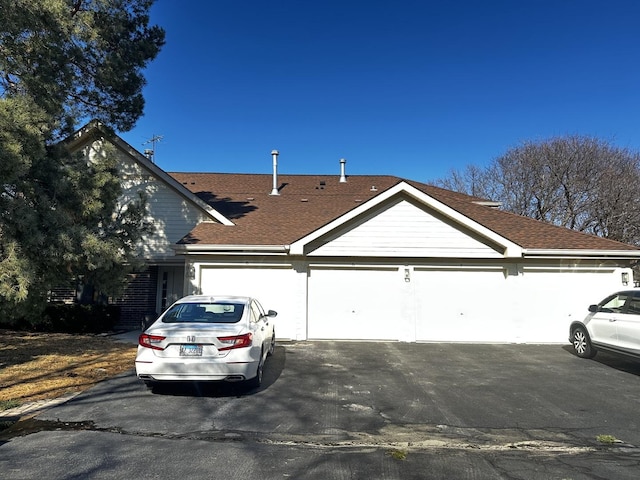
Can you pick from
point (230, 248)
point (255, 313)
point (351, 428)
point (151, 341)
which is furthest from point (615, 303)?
point (151, 341)

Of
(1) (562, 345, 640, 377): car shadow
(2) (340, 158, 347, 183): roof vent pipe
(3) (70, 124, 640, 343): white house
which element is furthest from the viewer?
(2) (340, 158, 347, 183): roof vent pipe

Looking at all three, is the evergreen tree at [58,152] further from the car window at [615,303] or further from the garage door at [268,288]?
the car window at [615,303]

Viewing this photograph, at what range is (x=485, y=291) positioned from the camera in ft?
38.2

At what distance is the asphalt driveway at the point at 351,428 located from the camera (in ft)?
13.1

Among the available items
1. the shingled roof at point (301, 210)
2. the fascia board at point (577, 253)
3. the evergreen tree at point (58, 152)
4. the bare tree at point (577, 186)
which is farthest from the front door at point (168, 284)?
the bare tree at point (577, 186)

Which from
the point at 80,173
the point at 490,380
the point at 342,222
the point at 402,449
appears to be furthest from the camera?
the point at 342,222

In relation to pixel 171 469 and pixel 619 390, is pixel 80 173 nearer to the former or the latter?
pixel 171 469

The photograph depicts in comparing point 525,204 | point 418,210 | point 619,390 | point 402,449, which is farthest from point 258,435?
point 525,204

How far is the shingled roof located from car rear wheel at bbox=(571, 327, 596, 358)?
2.48m

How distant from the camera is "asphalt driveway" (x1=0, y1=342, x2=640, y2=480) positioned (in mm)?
4000

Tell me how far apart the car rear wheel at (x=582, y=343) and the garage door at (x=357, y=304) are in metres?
3.86

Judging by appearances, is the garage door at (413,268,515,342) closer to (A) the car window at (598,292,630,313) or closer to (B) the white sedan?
(A) the car window at (598,292,630,313)

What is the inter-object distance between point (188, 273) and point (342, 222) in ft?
14.6

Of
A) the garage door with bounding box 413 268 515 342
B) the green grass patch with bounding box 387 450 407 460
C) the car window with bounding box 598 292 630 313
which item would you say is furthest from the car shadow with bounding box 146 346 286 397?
the car window with bounding box 598 292 630 313
